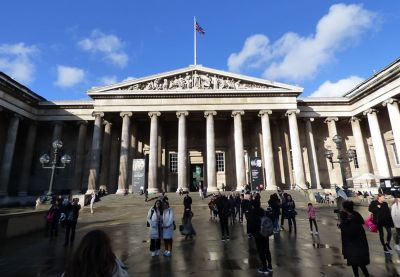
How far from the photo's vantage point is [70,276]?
2271 millimetres

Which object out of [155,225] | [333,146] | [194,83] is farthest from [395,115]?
[155,225]

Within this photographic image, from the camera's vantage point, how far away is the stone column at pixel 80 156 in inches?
1243

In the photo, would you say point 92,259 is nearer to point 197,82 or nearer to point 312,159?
point 197,82

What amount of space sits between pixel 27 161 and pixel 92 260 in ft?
115

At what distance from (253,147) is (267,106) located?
655 cm

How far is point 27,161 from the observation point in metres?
31.4

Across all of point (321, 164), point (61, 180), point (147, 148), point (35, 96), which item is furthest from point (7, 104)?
point (321, 164)

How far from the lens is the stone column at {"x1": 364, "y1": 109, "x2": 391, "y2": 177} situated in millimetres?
28750

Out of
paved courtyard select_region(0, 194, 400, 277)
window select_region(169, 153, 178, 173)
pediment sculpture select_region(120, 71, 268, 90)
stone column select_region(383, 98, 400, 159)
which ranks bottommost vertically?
paved courtyard select_region(0, 194, 400, 277)

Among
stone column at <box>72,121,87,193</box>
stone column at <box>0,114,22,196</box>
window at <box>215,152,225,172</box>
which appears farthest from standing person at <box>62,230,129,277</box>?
window at <box>215,152,225,172</box>

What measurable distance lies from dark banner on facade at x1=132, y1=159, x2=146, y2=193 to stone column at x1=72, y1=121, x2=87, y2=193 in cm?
799

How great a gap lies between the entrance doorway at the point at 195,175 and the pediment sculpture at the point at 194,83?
11.3 metres

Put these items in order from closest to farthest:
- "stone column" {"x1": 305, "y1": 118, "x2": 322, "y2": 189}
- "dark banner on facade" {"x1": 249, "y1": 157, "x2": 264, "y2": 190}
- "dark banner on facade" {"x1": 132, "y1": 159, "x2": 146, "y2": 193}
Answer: "dark banner on facade" {"x1": 249, "y1": 157, "x2": 264, "y2": 190}, "dark banner on facade" {"x1": 132, "y1": 159, "x2": 146, "y2": 193}, "stone column" {"x1": 305, "y1": 118, "x2": 322, "y2": 189}

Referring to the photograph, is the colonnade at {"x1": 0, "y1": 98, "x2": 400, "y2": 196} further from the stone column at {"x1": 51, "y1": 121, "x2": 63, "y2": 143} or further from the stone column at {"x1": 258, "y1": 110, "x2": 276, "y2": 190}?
the stone column at {"x1": 51, "y1": 121, "x2": 63, "y2": 143}
